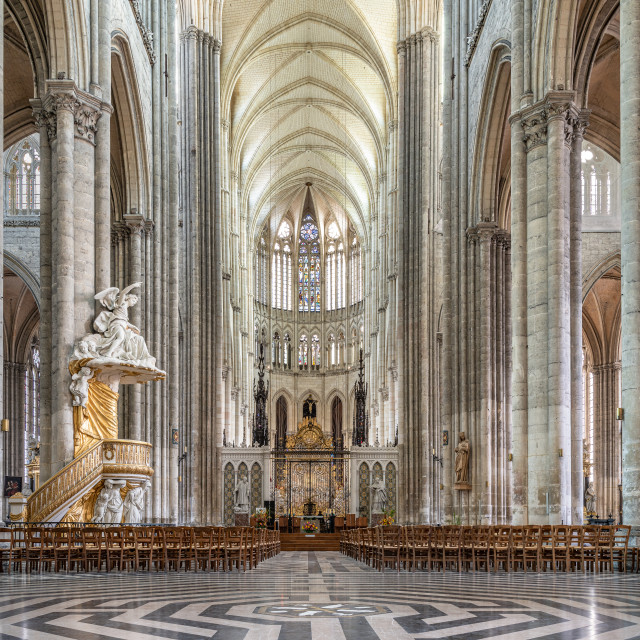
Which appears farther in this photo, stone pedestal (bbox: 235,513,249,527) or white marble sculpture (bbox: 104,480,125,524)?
stone pedestal (bbox: 235,513,249,527)

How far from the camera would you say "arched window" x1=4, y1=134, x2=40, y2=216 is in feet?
111

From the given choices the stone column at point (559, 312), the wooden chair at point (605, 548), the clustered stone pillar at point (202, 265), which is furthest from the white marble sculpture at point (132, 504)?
the clustered stone pillar at point (202, 265)

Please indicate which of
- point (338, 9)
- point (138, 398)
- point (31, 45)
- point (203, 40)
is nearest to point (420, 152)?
point (203, 40)

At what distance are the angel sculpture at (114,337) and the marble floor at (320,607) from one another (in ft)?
18.2

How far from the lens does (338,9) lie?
48625mm

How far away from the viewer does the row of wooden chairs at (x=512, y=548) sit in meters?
14.0

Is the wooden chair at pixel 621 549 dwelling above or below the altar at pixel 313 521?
above

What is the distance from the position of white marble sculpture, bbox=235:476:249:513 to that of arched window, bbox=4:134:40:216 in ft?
44.7

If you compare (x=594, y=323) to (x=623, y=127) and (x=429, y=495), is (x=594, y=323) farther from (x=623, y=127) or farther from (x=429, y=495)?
(x=623, y=127)

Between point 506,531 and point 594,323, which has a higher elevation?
point 594,323

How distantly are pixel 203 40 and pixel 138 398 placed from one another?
2199 centimetres

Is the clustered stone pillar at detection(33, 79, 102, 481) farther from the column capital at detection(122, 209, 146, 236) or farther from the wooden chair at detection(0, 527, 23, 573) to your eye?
the column capital at detection(122, 209, 146, 236)

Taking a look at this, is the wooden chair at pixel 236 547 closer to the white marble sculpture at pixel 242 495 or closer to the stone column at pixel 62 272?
the stone column at pixel 62 272

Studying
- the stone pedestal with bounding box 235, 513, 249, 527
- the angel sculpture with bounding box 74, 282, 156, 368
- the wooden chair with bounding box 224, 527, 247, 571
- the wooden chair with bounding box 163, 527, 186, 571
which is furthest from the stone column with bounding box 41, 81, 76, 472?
the stone pedestal with bounding box 235, 513, 249, 527
